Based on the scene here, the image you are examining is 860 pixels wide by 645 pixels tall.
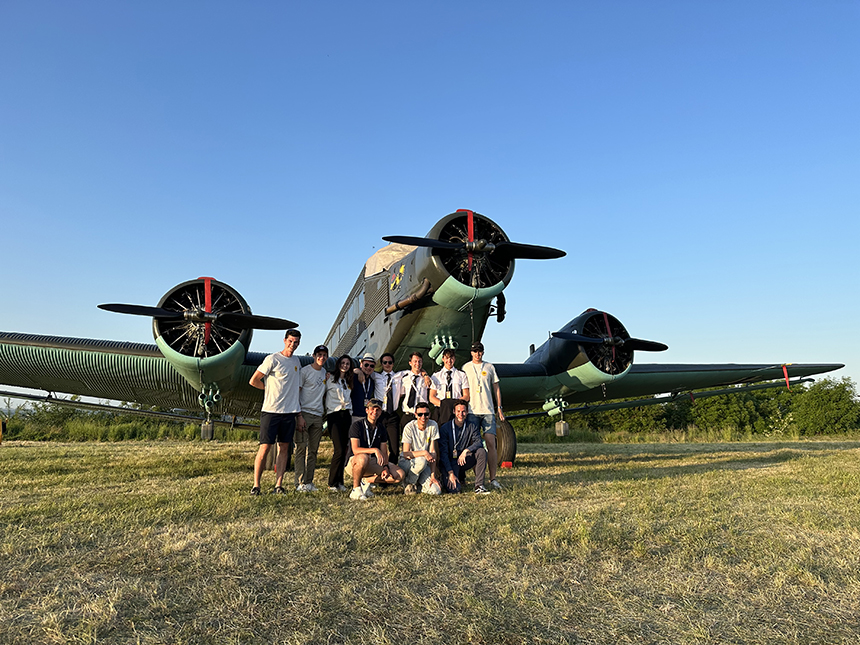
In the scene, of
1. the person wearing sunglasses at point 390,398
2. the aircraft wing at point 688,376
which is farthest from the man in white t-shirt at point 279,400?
the aircraft wing at point 688,376

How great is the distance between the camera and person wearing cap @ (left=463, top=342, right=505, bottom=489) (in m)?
6.73

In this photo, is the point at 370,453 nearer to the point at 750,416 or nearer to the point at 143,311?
the point at 143,311

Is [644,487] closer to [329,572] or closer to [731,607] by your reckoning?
[731,607]

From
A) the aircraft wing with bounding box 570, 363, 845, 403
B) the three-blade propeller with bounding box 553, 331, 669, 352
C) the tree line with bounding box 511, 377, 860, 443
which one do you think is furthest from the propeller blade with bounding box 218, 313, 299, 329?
the tree line with bounding box 511, 377, 860, 443

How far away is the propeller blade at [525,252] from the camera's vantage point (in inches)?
338

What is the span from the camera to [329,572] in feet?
10.1

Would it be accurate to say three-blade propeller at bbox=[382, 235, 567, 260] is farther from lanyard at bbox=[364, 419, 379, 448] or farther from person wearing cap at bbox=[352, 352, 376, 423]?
lanyard at bbox=[364, 419, 379, 448]

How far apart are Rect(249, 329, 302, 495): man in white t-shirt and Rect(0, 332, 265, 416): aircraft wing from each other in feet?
10.1

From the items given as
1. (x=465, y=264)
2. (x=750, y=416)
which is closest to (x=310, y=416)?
(x=465, y=264)

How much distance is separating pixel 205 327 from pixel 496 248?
4693mm

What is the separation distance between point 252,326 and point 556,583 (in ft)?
20.9

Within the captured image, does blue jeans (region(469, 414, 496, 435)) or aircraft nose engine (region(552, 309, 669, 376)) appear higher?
aircraft nose engine (region(552, 309, 669, 376))

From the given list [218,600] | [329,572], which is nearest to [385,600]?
[329,572]

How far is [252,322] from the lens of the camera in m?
8.02
